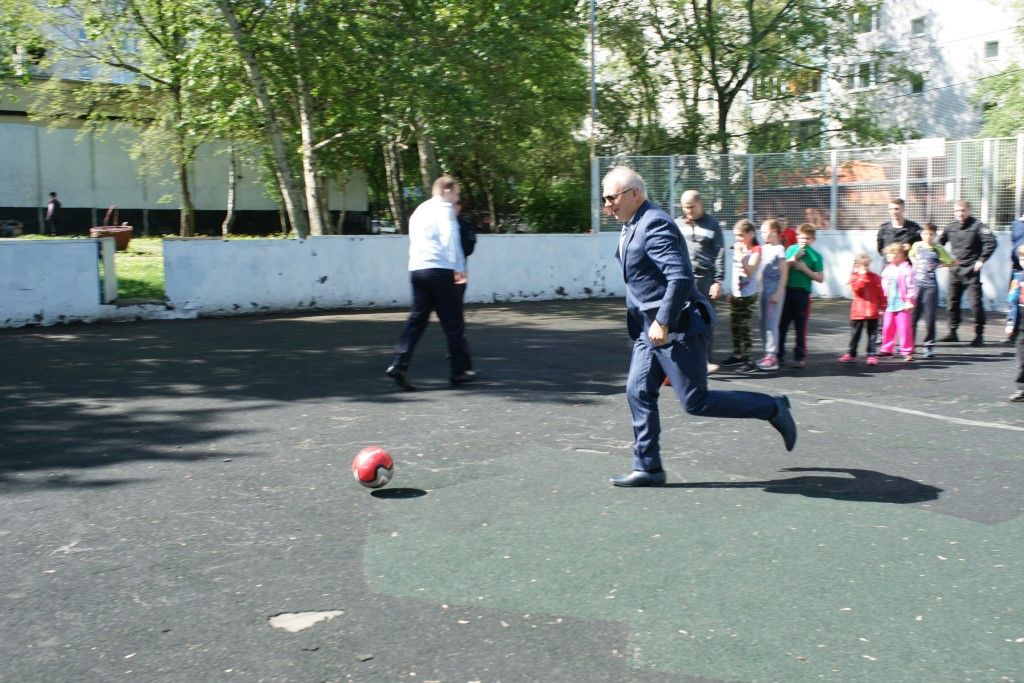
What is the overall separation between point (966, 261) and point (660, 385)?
32.4 feet

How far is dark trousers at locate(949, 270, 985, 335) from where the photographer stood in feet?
44.8

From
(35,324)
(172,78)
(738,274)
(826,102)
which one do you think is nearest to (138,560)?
(738,274)

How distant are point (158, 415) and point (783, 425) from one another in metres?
5.05

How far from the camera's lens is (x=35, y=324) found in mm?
14914

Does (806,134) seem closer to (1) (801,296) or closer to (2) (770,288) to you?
(1) (801,296)

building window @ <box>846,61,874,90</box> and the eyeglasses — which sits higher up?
building window @ <box>846,61,874,90</box>

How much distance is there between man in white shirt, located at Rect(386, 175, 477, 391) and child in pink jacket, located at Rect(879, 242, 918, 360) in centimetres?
581

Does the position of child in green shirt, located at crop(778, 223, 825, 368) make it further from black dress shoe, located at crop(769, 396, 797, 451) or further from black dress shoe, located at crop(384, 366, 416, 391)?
black dress shoe, located at crop(769, 396, 797, 451)

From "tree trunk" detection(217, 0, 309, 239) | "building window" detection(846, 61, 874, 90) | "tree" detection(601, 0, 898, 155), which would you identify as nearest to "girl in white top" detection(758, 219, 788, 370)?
"tree trunk" detection(217, 0, 309, 239)

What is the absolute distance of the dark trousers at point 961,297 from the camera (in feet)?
44.8

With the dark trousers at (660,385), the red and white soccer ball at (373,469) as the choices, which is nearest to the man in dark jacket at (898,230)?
the dark trousers at (660,385)

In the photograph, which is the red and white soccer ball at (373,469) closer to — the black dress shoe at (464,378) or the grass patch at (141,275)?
the black dress shoe at (464,378)

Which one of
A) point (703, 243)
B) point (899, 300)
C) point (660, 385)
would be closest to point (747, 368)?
point (703, 243)

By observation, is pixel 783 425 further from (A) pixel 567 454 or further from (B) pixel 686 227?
(B) pixel 686 227
